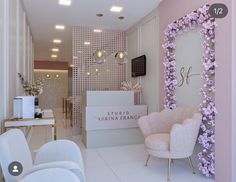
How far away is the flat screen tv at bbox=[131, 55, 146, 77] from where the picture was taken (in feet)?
17.9

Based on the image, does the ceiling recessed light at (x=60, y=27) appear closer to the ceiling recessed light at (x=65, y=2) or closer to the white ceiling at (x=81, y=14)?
the white ceiling at (x=81, y=14)

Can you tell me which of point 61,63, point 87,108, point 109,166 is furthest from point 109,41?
point 61,63

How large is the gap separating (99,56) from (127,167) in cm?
373

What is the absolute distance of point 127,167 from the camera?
3455 mm

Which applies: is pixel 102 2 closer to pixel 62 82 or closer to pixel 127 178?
pixel 127 178

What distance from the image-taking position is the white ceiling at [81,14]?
4.66 m

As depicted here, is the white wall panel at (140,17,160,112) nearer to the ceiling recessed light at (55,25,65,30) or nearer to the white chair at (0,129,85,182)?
the ceiling recessed light at (55,25,65,30)

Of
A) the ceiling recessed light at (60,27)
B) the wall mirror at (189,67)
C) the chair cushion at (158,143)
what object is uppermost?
the ceiling recessed light at (60,27)

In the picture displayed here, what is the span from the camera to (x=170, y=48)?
4.25 metres

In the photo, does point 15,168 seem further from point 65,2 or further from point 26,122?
point 65,2

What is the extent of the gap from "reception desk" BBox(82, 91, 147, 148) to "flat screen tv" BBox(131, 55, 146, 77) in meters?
0.76

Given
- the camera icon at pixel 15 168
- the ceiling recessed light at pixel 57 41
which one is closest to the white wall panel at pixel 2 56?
the camera icon at pixel 15 168

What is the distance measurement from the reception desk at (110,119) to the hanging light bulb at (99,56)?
172 centimetres

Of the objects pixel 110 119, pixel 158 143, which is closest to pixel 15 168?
pixel 158 143
